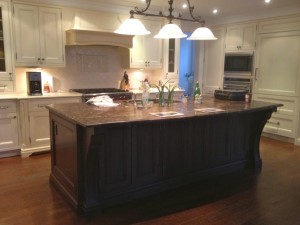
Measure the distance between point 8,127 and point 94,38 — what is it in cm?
188

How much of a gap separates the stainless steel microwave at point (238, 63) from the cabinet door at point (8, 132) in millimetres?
4198

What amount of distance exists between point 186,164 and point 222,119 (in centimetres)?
70

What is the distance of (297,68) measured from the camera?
15.5ft

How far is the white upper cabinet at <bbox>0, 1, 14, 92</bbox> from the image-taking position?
384 centimetres

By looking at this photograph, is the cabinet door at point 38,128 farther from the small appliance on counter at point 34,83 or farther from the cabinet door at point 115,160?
the cabinet door at point 115,160

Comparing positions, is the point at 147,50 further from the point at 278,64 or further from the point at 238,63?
the point at 278,64

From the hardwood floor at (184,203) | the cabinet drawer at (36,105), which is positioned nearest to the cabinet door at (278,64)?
the hardwood floor at (184,203)

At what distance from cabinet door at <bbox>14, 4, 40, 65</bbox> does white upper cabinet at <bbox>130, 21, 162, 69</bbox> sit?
1664 mm

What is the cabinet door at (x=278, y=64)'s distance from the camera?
4.74 metres

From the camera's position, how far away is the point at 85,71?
4.89 metres

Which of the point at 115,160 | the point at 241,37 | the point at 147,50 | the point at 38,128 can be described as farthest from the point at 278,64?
the point at 38,128

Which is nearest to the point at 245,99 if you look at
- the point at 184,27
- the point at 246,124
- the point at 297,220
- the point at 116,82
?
the point at 246,124

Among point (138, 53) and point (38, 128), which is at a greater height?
point (138, 53)

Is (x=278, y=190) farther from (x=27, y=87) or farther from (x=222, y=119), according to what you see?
(x=27, y=87)
